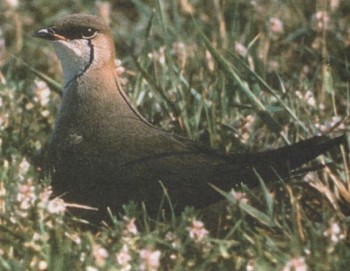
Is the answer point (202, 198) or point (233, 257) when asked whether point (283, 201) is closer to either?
point (202, 198)

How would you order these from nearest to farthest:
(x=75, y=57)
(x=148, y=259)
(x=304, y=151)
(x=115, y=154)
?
(x=148, y=259)
(x=304, y=151)
(x=115, y=154)
(x=75, y=57)

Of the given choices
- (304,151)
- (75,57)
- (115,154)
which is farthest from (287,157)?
(75,57)

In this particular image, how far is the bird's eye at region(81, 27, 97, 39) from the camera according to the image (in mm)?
4938

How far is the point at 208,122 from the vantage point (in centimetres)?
498

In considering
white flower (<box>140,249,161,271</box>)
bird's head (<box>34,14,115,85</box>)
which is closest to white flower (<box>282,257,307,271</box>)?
white flower (<box>140,249,161,271</box>)

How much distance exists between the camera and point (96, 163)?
4508 mm

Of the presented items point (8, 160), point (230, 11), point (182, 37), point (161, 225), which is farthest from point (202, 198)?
point (230, 11)

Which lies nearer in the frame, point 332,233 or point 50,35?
point 332,233

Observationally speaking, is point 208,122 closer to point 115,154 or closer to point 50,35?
point 115,154

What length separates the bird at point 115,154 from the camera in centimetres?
431

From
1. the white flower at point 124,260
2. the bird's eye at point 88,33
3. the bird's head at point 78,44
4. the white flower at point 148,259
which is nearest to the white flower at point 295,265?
the white flower at point 148,259

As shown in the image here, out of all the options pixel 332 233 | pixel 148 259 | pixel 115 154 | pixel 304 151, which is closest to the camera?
pixel 148 259

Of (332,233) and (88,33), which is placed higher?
(88,33)

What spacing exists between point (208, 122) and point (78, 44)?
2.66 ft
